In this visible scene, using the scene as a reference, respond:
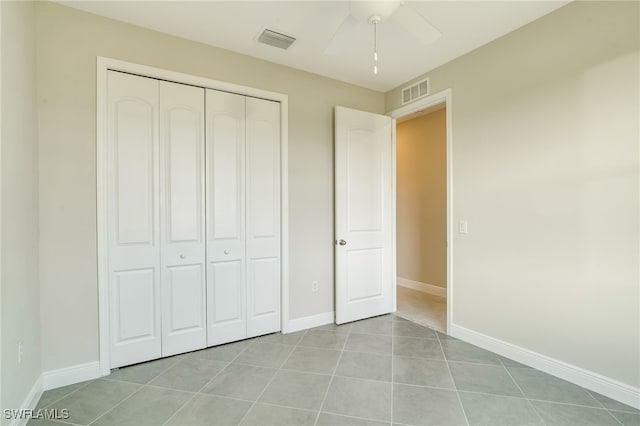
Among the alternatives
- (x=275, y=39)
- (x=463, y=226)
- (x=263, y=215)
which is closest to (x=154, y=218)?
(x=263, y=215)

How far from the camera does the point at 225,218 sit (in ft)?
9.09

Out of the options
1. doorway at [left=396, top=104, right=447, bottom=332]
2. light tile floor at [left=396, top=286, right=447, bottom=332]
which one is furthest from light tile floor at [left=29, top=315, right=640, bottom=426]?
doorway at [left=396, top=104, right=447, bottom=332]

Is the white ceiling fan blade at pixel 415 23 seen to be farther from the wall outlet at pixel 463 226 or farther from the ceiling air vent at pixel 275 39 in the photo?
the wall outlet at pixel 463 226

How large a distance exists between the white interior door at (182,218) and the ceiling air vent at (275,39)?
713 mm

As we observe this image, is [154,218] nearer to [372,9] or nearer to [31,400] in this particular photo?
[31,400]

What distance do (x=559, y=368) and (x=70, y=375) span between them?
139 inches

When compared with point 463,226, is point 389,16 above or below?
above

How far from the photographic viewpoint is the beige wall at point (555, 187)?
1.91 metres

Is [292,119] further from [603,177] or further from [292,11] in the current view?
[603,177]

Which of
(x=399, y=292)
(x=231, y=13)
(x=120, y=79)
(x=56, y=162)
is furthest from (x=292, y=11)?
(x=399, y=292)

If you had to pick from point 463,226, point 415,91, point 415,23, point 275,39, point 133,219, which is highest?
point 275,39

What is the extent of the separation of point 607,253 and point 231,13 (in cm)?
311

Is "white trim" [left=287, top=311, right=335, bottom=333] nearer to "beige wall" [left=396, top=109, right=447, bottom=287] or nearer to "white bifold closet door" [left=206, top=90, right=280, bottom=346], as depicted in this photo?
"white bifold closet door" [left=206, top=90, right=280, bottom=346]

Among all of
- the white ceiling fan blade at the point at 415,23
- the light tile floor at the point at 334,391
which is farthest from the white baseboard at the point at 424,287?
the white ceiling fan blade at the point at 415,23
